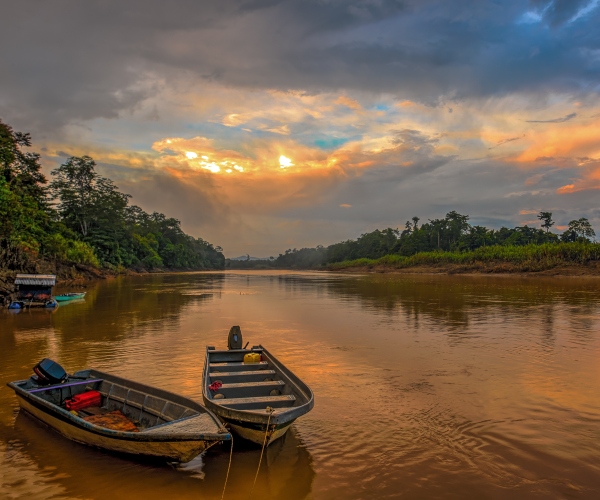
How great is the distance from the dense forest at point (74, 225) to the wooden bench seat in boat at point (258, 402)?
1037 inches

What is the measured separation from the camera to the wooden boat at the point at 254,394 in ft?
21.4

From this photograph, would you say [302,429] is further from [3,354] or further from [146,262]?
[146,262]

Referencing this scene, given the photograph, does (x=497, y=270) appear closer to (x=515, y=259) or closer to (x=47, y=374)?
(x=515, y=259)

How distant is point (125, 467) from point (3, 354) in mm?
10743

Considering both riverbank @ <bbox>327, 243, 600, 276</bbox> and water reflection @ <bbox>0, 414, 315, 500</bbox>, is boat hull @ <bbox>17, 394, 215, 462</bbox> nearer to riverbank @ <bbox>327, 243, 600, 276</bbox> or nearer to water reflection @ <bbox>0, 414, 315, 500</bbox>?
water reflection @ <bbox>0, 414, 315, 500</bbox>

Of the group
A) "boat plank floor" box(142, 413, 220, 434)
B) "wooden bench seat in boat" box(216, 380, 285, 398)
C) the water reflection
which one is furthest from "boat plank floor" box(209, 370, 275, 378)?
"boat plank floor" box(142, 413, 220, 434)

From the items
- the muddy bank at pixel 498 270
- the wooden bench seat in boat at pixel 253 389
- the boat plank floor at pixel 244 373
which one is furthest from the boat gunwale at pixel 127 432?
the muddy bank at pixel 498 270

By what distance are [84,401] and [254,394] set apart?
3495mm

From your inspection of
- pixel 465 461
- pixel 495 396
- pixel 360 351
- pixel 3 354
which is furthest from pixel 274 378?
pixel 3 354

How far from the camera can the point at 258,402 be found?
7441 mm

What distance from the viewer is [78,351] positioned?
48.8ft

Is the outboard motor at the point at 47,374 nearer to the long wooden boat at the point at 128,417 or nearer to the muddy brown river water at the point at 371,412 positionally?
the long wooden boat at the point at 128,417

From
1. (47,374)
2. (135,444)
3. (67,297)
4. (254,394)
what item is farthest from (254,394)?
(67,297)

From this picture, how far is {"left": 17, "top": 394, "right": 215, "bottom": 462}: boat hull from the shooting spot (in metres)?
6.06
